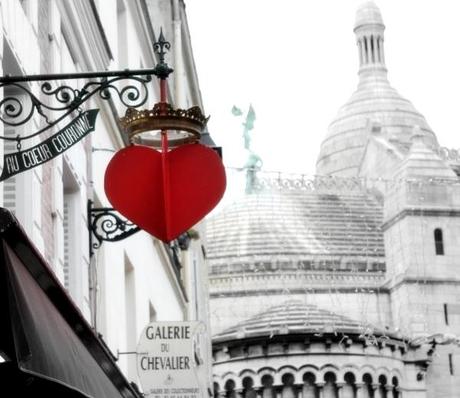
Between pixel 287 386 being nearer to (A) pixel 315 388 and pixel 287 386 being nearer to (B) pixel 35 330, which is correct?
(A) pixel 315 388

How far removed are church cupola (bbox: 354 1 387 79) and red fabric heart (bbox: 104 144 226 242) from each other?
138068mm

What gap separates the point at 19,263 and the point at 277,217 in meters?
121

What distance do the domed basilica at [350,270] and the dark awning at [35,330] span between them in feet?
256

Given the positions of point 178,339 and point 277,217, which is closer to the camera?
point 178,339

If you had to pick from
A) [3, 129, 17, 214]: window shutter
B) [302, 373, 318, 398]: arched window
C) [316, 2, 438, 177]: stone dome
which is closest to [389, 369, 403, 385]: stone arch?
[302, 373, 318, 398]: arched window

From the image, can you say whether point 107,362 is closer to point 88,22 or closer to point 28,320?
point 28,320

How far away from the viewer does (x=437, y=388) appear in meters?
92.5

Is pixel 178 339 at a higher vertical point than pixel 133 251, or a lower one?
lower

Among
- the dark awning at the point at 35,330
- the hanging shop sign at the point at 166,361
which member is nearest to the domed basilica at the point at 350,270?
the hanging shop sign at the point at 166,361

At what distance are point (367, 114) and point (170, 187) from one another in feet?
433

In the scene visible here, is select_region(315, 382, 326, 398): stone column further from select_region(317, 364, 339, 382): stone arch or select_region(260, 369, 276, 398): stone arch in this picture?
select_region(260, 369, 276, 398): stone arch

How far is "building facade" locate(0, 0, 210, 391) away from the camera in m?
14.9

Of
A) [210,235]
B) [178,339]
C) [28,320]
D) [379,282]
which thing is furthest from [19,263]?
[210,235]

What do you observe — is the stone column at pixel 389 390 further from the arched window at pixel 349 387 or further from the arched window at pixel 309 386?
the arched window at pixel 309 386
